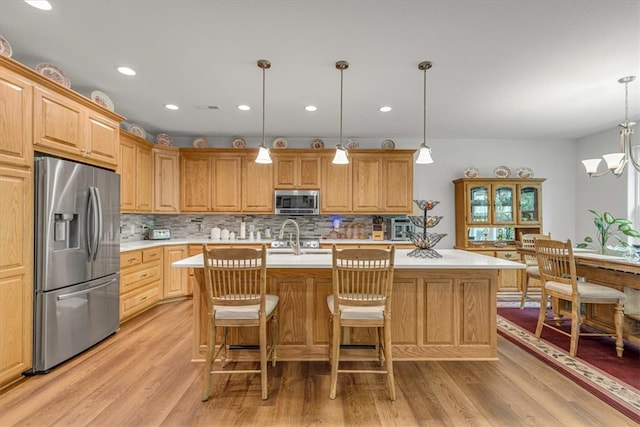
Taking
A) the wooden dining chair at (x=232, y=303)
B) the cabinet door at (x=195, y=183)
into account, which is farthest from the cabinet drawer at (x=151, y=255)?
the wooden dining chair at (x=232, y=303)

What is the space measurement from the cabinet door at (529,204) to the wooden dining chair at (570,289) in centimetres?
222

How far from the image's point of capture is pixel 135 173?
172 inches

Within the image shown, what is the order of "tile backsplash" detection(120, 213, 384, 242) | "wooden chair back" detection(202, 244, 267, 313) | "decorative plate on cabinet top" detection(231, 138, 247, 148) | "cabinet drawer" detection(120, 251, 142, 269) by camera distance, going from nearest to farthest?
1. "wooden chair back" detection(202, 244, 267, 313)
2. "cabinet drawer" detection(120, 251, 142, 269)
3. "decorative plate on cabinet top" detection(231, 138, 247, 148)
4. "tile backsplash" detection(120, 213, 384, 242)

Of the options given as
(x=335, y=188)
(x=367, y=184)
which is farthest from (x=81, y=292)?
(x=367, y=184)

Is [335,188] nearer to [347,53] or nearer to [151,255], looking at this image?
[347,53]

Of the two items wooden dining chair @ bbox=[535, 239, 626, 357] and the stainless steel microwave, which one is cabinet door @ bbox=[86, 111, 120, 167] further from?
wooden dining chair @ bbox=[535, 239, 626, 357]

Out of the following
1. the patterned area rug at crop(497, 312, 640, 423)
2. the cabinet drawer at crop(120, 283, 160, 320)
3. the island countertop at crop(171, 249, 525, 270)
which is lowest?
the patterned area rug at crop(497, 312, 640, 423)

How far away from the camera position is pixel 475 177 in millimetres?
5258

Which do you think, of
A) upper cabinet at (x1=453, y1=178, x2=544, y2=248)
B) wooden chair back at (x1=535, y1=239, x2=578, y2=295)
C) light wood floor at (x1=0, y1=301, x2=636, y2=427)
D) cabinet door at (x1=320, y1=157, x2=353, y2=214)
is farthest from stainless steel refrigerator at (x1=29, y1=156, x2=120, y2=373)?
upper cabinet at (x1=453, y1=178, x2=544, y2=248)

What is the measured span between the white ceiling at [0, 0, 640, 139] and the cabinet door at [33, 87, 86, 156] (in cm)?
42

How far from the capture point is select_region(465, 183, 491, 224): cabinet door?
5.11m

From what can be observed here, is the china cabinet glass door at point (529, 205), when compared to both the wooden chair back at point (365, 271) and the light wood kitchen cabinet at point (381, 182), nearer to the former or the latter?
the light wood kitchen cabinet at point (381, 182)

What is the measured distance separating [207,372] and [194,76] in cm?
266

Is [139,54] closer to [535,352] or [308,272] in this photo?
[308,272]
